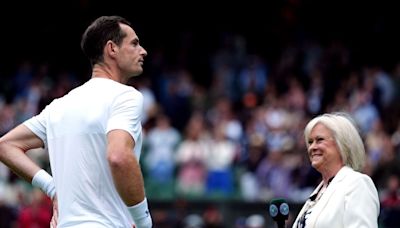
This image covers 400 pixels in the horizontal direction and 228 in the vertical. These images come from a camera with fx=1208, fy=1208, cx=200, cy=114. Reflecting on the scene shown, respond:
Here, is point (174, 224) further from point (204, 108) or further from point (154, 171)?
point (204, 108)

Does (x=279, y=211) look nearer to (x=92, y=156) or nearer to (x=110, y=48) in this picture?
(x=92, y=156)

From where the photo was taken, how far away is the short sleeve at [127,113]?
20.4ft

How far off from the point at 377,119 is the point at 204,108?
4108mm

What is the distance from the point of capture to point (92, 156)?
640 centimetres

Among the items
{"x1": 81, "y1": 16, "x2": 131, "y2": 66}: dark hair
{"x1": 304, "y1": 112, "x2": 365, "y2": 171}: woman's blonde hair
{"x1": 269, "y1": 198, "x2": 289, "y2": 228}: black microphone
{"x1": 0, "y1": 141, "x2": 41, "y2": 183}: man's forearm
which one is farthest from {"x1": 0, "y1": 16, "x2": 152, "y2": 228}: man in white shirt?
{"x1": 304, "y1": 112, "x2": 365, "y2": 171}: woman's blonde hair

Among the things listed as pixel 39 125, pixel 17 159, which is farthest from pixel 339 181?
pixel 17 159

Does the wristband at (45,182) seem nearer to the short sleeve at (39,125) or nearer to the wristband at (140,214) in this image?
the short sleeve at (39,125)

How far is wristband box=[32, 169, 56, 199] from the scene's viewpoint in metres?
6.77

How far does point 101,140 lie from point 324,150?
1.44m

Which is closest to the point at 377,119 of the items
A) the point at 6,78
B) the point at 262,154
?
the point at 262,154

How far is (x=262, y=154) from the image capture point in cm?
1789

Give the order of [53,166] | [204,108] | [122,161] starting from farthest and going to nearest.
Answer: [204,108], [53,166], [122,161]

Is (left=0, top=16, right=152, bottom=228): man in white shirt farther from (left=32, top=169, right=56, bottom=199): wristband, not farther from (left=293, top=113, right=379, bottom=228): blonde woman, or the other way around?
(left=293, top=113, right=379, bottom=228): blonde woman

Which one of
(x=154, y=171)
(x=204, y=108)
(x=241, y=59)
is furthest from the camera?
(x=241, y=59)
